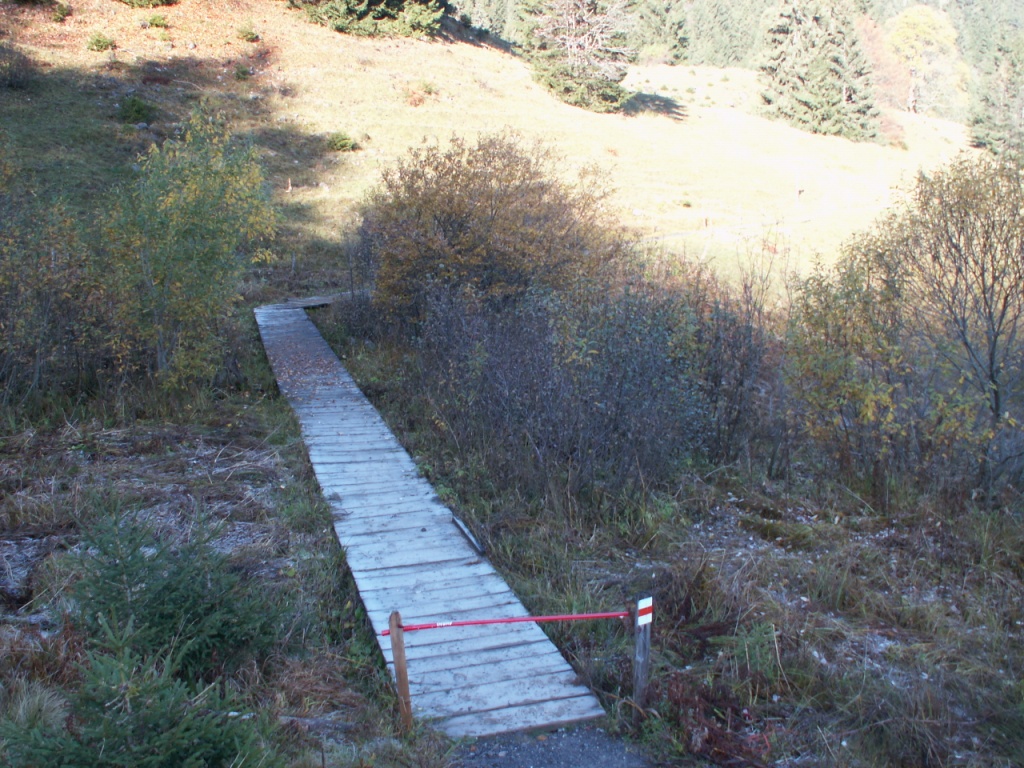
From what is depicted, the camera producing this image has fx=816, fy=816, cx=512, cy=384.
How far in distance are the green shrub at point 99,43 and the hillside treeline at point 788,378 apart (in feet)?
86.3

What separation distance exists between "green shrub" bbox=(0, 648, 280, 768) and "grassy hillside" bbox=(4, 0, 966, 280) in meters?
17.2

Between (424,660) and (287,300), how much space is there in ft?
42.8

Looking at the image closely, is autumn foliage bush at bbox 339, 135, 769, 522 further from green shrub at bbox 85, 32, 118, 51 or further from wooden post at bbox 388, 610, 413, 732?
green shrub at bbox 85, 32, 118, 51

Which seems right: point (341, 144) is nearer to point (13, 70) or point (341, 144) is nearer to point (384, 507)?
point (13, 70)

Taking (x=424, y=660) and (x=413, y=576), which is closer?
(x=424, y=660)

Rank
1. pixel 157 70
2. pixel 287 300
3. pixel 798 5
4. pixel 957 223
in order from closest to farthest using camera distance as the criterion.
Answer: pixel 957 223
pixel 287 300
pixel 157 70
pixel 798 5

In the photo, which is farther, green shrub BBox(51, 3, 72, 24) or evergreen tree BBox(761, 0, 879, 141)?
evergreen tree BBox(761, 0, 879, 141)

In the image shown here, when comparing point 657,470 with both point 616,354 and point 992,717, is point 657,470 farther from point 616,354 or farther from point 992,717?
point 992,717

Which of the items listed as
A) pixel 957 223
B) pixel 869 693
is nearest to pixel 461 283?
pixel 957 223

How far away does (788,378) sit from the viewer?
8.33 m

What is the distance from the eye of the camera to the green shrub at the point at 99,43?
29.3 meters

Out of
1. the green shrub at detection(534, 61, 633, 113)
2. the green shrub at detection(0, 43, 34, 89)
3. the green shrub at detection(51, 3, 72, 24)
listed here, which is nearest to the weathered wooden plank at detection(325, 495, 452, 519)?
the green shrub at detection(0, 43, 34, 89)

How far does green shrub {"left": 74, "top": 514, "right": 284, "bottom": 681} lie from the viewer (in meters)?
4.02

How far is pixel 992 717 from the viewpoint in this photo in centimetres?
423
